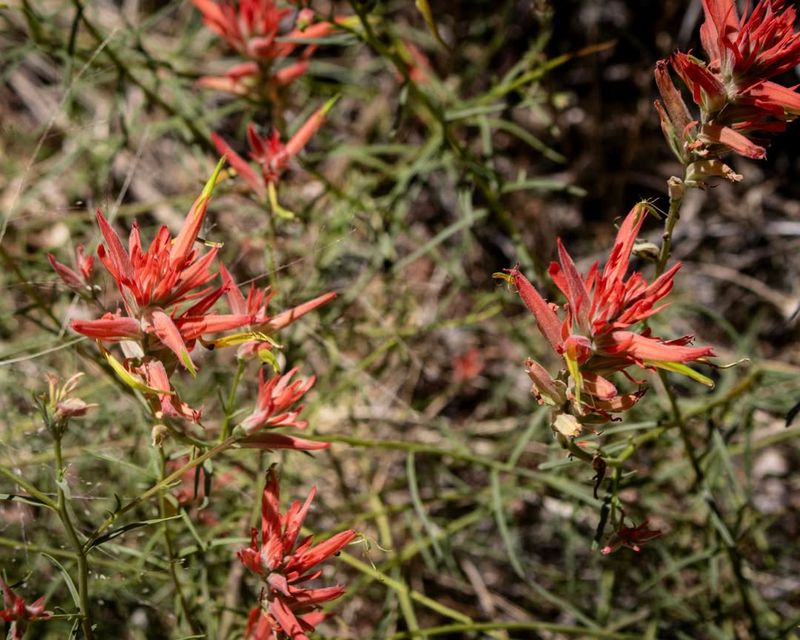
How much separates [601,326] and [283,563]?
0.53m

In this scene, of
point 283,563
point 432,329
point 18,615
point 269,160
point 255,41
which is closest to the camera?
point 18,615

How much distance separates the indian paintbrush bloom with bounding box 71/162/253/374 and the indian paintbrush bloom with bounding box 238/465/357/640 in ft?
0.73

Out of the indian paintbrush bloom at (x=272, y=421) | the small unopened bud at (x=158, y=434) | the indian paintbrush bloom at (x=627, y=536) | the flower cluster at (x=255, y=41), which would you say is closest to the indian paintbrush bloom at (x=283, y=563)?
the indian paintbrush bloom at (x=272, y=421)

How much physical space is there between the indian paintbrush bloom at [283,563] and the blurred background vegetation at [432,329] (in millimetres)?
138

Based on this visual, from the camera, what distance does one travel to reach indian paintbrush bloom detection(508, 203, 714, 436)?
3.12 feet

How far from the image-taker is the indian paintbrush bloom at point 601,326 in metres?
0.95

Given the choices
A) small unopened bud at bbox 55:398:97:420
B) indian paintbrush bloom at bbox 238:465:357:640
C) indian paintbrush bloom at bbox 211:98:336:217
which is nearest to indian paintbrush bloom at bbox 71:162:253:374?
small unopened bud at bbox 55:398:97:420

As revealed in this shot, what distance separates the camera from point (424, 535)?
84.0 inches

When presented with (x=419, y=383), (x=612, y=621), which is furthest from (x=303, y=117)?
(x=612, y=621)

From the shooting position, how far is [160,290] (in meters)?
0.99

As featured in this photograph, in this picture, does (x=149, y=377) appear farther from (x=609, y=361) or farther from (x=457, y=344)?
(x=457, y=344)

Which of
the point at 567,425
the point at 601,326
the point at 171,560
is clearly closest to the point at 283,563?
the point at 171,560

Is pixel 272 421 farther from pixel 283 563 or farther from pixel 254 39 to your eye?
pixel 254 39

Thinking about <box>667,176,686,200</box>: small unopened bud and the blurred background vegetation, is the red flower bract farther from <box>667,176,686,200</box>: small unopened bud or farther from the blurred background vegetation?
the blurred background vegetation
